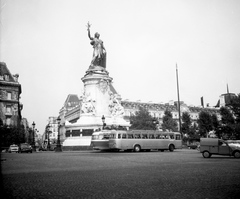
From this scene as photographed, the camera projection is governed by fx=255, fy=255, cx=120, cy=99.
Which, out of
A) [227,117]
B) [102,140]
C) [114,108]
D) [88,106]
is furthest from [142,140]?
[227,117]

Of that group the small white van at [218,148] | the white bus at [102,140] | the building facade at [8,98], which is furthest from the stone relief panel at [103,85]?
the building facade at [8,98]

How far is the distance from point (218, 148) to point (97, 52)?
26235 mm

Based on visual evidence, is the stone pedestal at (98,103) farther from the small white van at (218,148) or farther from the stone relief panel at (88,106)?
the small white van at (218,148)

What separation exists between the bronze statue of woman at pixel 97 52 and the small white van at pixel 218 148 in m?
24.6

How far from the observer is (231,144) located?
20.1 m

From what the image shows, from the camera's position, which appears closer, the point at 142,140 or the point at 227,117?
the point at 142,140

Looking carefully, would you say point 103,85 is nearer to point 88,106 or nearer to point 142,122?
point 88,106

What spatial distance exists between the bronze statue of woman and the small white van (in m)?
24.6

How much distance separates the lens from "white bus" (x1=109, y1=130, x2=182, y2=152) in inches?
1139

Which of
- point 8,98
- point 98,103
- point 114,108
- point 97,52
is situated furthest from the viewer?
point 8,98

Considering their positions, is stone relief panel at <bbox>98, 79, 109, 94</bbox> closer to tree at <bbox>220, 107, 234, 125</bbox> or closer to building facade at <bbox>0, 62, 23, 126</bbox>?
tree at <bbox>220, 107, 234, 125</bbox>

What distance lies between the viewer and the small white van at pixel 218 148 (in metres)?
19.6

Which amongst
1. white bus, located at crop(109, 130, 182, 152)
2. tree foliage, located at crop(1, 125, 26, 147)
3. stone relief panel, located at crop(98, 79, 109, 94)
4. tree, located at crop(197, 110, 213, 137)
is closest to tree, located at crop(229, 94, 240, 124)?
tree, located at crop(197, 110, 213, 137)

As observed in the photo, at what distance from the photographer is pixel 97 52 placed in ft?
134
